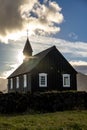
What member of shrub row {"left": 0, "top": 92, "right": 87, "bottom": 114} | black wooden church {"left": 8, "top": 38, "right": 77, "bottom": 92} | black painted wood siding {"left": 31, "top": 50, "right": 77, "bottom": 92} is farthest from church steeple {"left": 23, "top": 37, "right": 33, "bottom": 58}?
shrub row {"left": 0, "top": 92, "right": 87, "bottom": 114}

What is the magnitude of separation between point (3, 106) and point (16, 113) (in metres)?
1.51

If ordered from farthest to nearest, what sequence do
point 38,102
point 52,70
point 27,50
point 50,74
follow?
point 27,50
point 52,70
point 50,74
point 38,102

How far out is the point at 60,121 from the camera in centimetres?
2555

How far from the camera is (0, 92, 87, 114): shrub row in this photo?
34656 mm

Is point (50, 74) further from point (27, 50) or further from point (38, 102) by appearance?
point (38, 102)

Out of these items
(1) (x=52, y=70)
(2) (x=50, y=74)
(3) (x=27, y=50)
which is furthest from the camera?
(3) (x=27, y=50)

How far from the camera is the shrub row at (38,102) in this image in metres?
34.7

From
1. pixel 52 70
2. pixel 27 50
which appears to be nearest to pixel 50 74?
pixel 52 70

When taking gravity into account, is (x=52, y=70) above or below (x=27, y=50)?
below

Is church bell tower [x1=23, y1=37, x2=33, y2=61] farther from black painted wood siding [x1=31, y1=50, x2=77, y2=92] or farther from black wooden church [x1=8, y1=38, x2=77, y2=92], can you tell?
black painted wood siding [x1=31, y1=50, x2=77, y2=92]

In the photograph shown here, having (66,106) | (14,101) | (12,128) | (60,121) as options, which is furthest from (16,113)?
(12,128)

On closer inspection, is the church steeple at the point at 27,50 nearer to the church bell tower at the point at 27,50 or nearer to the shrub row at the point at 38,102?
the church bell tower at the point at 27,50

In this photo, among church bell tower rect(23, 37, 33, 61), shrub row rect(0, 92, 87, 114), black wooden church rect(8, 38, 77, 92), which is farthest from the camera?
church bell tower rect(23, 37, 33, 61)

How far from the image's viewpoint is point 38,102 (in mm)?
35250
